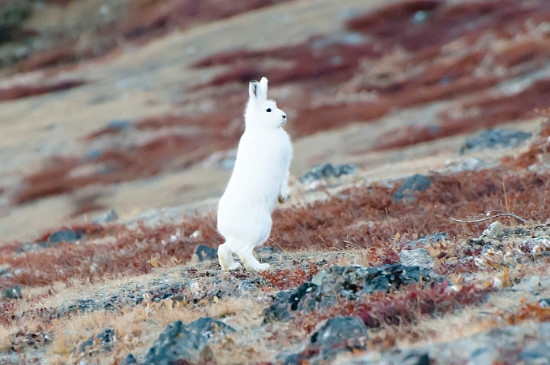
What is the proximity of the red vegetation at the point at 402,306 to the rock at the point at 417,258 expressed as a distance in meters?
1.43

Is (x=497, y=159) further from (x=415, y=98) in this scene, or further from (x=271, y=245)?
(x=415, y=98)

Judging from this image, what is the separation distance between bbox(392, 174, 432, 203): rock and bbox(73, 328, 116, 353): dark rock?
8067 mm

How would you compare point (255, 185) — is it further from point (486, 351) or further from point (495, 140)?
point (495, 140)

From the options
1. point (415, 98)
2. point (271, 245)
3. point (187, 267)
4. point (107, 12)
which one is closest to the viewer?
point (187, 267)

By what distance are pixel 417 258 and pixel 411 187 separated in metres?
6.08

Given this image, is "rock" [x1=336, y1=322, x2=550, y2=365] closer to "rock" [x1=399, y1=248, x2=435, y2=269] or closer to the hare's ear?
"rock" [x1=399, y1=248, x2=435, y2=269]

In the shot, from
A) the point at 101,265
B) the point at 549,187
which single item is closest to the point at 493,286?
the point at 549,187

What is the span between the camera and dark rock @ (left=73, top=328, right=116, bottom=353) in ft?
23.7

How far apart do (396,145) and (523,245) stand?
22613 millimetres

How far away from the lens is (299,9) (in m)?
62.2

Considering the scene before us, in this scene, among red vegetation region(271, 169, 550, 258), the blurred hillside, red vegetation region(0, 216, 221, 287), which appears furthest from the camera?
the blurred hillside

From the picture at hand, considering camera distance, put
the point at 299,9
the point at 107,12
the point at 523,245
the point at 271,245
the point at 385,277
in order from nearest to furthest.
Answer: the point at 385,277
the point at 523,245
the point at 271,245
the point at 299,9
the point at 107,12

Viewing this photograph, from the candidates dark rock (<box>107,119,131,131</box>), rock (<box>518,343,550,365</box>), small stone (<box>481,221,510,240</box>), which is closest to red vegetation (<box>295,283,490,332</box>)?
rock (<box>518,343,550,365</box>)

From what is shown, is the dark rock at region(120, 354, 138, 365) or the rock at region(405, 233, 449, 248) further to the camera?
the rock at region(405, 233, 449, 248)
